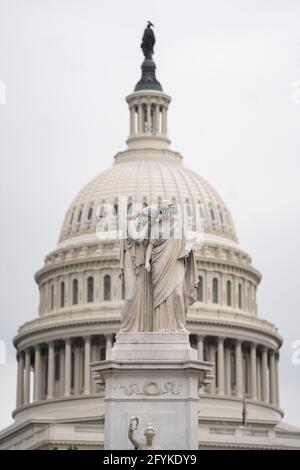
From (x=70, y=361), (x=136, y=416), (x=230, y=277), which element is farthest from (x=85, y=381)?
(x=136, y=416)

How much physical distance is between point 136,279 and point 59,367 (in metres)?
132

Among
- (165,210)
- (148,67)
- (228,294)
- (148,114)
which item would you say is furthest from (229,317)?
(165,210)

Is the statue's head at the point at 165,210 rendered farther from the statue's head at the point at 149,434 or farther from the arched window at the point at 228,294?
the arched window at the point at 228,294

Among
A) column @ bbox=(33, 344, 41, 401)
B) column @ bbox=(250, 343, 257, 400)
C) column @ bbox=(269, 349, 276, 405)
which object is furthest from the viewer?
column @ bbox=(269, 349, 276, 405)

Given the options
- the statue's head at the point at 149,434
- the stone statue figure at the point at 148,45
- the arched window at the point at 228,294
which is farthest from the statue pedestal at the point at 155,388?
the stone statue figure at the point at 148,45

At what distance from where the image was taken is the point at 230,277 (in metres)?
176

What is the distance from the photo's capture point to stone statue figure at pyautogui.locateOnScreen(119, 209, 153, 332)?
41.4 m

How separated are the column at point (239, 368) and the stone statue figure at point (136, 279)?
12836cm

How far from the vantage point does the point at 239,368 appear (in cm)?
17100

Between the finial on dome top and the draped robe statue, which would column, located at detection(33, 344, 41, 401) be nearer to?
the finial on dome top

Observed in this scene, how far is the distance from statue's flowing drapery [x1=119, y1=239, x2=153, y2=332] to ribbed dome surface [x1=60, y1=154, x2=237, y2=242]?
421ft

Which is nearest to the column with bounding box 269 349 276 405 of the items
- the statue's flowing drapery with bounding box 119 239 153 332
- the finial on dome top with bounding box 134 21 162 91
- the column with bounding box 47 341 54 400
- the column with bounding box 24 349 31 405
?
the column with bounding box 47 341 54 400
